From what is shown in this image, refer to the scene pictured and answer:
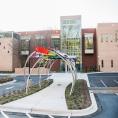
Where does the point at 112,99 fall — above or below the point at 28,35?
below

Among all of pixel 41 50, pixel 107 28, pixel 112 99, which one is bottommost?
pixel 112 99

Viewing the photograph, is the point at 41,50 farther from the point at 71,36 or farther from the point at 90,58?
the point at 90,58

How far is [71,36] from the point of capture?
219 ft

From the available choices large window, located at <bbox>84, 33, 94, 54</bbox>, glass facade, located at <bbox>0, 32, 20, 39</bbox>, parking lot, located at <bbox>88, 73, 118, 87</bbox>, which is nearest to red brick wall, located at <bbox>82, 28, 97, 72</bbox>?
large window, located at <bbox>84, 33, 94, 54</bbox>

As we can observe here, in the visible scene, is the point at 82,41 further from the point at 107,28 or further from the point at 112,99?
the point at 112,99

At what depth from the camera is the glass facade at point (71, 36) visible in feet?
217

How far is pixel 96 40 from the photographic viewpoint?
217ft

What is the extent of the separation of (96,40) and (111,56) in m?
5.88

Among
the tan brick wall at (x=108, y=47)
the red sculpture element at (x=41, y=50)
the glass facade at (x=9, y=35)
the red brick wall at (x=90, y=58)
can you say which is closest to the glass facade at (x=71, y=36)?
the red brick wall at (x=90, y=58)

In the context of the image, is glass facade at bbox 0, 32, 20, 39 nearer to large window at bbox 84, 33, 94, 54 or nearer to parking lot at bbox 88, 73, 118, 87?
large window at bbox 84, 33, 94, 54

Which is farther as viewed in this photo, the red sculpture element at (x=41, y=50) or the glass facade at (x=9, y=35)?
the glass facade at (x=9, y=35)

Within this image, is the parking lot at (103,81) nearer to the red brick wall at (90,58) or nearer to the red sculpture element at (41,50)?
the red sculpture element at (41,50)

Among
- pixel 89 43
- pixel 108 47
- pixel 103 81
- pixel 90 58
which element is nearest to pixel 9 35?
pixel 89 43

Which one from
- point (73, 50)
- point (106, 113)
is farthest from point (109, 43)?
point (106, 113)
